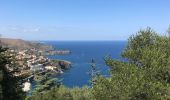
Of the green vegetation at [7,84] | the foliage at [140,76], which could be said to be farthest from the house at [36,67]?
the foliage at [140,76]

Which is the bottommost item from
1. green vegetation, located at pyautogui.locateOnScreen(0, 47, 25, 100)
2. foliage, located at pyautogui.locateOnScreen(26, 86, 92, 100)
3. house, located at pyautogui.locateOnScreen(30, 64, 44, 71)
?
house, located at pyautogui.locateOnScreen(30, 64, 44, 71)

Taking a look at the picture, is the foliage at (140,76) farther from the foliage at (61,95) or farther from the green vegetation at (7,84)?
Result: the foliage at (61,95)

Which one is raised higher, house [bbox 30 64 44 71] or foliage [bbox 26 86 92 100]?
foliage [bbox 26 86 92 100]

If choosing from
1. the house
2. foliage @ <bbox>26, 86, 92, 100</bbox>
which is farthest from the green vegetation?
the house

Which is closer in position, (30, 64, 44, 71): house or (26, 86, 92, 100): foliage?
(26, 86, 92, 100): foliage

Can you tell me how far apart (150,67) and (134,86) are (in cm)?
288

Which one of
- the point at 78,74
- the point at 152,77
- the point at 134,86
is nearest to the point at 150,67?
the point at 152,77

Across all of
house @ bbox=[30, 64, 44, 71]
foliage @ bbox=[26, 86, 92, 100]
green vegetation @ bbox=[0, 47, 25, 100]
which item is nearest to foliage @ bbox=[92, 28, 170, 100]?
green vegetation @ bbox=[0, 47, 25, 100]

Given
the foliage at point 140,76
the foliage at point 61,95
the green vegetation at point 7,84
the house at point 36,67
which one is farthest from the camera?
the house at point 36,67

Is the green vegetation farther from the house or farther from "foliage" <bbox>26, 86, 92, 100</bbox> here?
the house

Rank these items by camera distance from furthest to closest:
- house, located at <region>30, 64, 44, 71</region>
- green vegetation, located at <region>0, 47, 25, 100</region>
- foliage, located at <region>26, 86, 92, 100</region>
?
house, located at <region>30, 64, 44, 71</region> < foliage, located at <region>26, 86, 92, 100</region> < green vegetation, located at <region>0, 47, 25, 100</region>

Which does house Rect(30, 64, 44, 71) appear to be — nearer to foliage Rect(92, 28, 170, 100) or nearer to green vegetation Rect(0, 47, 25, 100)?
green vegetation Rect(0, 47, 25, 100)

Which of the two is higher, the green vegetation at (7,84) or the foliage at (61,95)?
the green vegetation at (7,84)

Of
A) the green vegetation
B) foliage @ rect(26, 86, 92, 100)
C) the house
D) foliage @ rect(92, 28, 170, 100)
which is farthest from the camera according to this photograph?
the house
